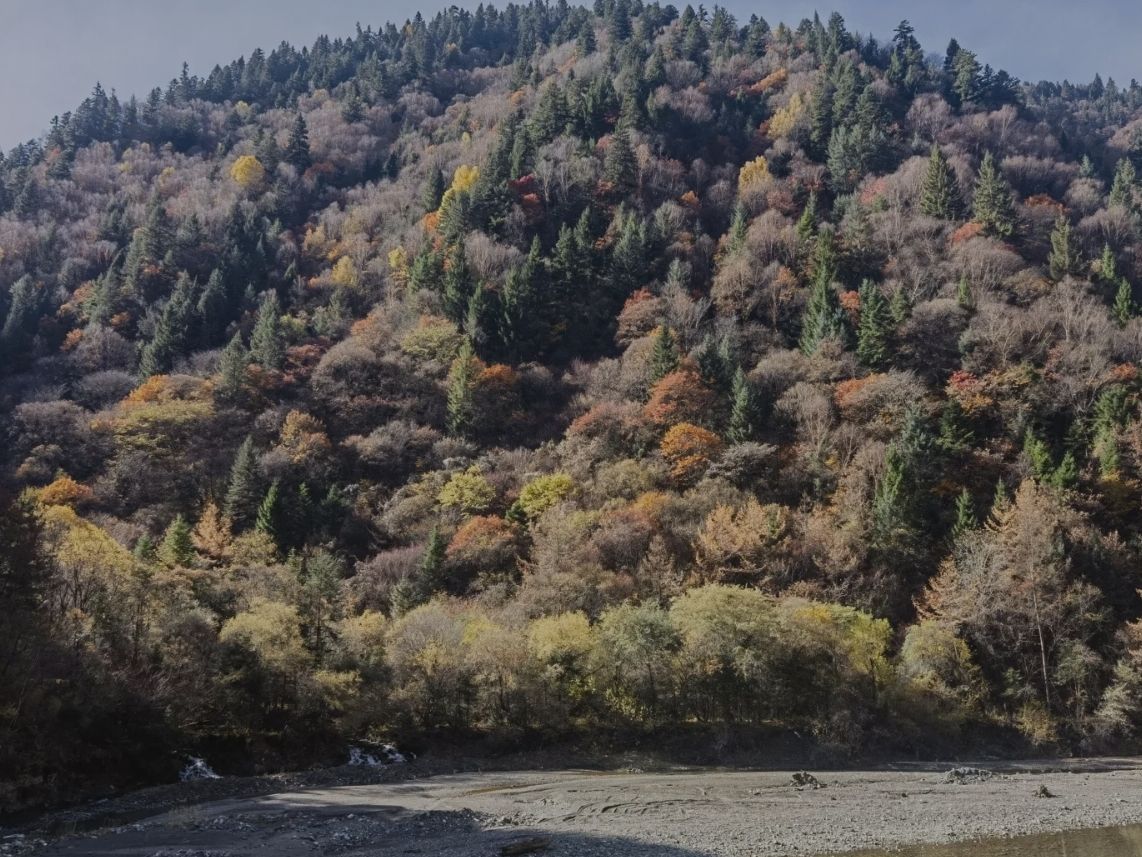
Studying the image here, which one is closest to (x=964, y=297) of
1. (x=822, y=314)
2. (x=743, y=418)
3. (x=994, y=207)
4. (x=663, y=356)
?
(x=822, y=314)

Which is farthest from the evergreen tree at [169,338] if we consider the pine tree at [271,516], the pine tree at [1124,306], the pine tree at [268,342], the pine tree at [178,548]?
the pine tree at [1124,306]

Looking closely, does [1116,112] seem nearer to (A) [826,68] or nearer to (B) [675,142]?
(A) [826,68]

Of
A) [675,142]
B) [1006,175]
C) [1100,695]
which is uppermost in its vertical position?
[675,142]

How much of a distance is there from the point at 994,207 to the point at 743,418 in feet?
179

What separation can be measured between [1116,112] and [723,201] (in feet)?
385

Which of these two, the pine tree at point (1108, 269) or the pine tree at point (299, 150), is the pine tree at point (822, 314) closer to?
the pine tree at point (1108, 269)

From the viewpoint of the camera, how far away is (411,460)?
8306 cm

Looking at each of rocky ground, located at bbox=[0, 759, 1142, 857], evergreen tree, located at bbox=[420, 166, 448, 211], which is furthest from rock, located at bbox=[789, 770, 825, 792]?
evergreen tree, located at bbox=[420, 166, 448, 211]

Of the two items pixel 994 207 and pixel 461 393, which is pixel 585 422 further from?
pixel 994 207

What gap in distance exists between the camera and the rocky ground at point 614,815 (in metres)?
24.9

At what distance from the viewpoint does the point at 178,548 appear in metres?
59.2

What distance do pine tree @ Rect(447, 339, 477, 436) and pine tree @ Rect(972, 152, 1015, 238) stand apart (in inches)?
2690

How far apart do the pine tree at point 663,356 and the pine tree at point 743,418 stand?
28.8ft

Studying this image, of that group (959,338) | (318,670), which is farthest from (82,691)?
(959,338)
